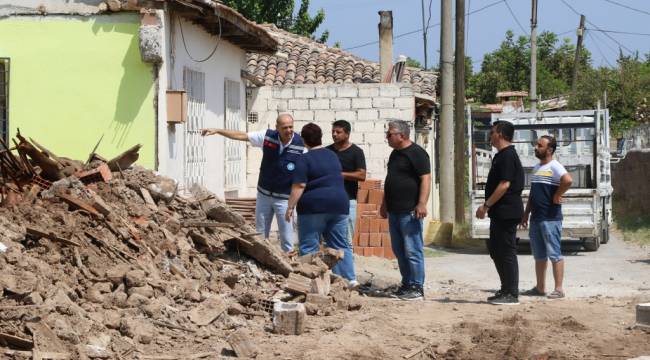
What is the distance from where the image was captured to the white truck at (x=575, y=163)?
685 inches

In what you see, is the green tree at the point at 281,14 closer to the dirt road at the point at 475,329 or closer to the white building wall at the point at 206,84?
the white building wall at the point at 206,84

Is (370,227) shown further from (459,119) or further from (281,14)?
(281,14)

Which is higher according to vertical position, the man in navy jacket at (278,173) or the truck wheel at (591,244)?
the man in navy jacket at (278,173)

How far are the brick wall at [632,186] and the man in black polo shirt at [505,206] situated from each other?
1414 centimetres

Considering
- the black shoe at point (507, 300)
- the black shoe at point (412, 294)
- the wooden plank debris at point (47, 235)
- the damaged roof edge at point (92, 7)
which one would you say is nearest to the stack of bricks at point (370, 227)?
the damaged roof edge at point (92, 7)

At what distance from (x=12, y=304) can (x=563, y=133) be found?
44.6 ft

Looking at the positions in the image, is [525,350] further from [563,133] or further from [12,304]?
[563,133]

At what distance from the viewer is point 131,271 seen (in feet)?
27.0

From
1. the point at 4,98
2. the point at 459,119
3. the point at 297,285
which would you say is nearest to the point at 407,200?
the point at 297,285

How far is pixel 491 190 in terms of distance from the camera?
408 inches

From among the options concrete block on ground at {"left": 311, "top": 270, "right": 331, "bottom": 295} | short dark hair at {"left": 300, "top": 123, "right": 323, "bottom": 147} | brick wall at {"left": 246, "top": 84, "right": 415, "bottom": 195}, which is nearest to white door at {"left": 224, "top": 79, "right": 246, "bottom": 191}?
brick wall at {"left": 246, "top": 84, "right": 415, "bottom": 195}

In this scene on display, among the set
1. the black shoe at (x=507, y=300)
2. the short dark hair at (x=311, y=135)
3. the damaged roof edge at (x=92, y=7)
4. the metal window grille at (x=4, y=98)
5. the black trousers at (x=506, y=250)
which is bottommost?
the black shoe at (x=507, y=300)

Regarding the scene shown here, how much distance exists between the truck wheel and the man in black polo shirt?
26.7ft

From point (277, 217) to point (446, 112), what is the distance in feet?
32.3
